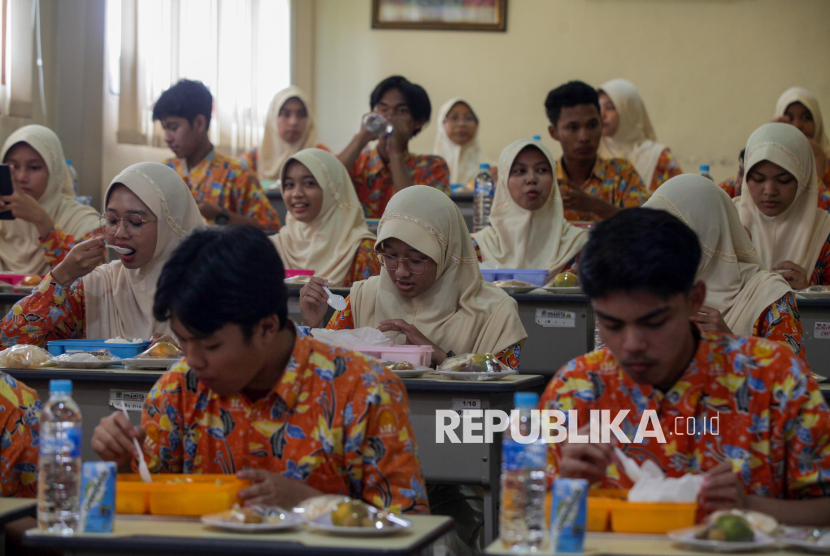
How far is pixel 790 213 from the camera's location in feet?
12.5

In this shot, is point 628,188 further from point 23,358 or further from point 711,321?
point 23,358

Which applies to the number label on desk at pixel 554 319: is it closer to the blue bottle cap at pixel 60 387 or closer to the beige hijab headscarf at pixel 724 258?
the beige hijab headscarf at pixel 724 258

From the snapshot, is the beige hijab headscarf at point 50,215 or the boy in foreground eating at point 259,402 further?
the beige hijab headscarf at point 50,215

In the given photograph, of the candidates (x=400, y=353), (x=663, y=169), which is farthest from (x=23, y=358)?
(x=663, y=169)

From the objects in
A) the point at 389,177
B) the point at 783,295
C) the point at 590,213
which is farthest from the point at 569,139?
the point at 783,295

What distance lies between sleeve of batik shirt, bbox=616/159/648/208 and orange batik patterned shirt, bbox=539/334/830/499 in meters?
3.38

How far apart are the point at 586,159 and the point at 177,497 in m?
3.76

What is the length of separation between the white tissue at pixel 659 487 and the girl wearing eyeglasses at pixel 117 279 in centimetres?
185

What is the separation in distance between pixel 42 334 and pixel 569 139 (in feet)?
9.43

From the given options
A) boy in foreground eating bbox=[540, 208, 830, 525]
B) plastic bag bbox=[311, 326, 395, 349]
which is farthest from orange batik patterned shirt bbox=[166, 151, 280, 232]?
boy in foreground eating bbox=[540, 208, 830, 525]

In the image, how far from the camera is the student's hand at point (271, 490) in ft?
4.52

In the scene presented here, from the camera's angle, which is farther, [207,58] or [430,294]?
[207,58]

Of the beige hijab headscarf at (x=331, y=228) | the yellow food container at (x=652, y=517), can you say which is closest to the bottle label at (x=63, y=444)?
the yellow food container at (x=652, y=517)

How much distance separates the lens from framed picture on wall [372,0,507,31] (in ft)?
27.8
